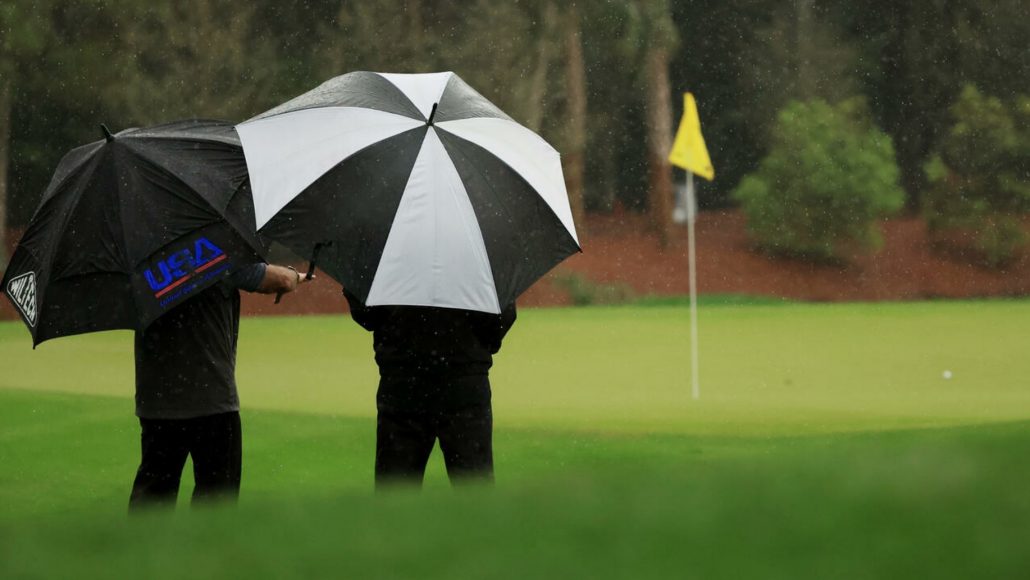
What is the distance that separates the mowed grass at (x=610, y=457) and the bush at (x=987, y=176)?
939 cm

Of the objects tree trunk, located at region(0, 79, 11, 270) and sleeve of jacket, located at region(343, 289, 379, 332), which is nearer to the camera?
sleeve of jacket, located at region(343, 289, 379, 332)

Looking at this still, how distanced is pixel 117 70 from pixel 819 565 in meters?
30.5

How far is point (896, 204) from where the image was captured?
33812 mm

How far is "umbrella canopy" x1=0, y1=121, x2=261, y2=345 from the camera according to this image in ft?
17.5

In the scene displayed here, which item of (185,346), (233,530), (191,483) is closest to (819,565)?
(233,530)

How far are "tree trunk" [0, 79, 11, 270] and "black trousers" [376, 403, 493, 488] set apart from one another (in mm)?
27503

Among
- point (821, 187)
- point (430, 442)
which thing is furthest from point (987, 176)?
point (430, 442)

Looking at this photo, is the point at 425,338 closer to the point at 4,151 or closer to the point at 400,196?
the point at 400,196

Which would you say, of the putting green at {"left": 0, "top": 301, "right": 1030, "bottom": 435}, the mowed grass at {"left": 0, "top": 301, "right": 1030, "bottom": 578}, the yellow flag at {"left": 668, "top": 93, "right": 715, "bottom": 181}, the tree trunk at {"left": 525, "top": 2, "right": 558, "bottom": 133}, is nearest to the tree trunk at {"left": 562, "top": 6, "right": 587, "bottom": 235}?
the tree trunk at {"left": 525, "top": 2, "right": 558, "bottom": 133}

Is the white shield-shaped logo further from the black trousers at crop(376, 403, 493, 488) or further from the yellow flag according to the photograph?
the yellow flag

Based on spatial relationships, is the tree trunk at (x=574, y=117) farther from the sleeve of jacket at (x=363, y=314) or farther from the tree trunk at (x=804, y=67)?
the sleeve of jacket at (x=363, y=314)

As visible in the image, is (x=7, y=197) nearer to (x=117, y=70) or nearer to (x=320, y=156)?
(x=117, y=70)

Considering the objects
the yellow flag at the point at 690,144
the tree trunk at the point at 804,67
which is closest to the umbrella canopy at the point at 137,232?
the yellow flag at the point at 690,144

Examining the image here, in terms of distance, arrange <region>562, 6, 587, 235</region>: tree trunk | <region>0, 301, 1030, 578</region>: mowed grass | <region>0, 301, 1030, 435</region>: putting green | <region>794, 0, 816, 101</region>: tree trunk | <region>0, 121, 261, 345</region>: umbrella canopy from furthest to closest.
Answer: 1. <region>794, 0, 816, 101</region>: tree trunk
2. <region>562, 6, 587, 235</region>: tree trunk
3. <region>0, 301, 1030, 435</region>: putting green
4. <region>0, 121, 261, 345</region>: umbrella canopy
5. <region>0, 301, 1030, 578</region>: mowed grass
